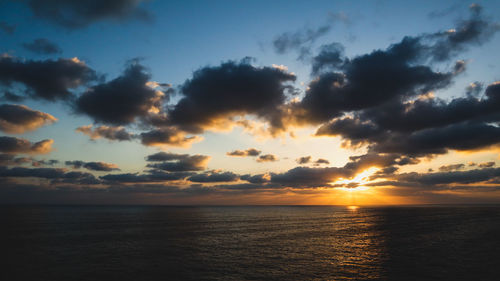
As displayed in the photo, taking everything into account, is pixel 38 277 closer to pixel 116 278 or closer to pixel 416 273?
pixel 116 278

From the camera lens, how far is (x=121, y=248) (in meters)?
56.9

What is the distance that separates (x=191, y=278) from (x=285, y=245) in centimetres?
3121

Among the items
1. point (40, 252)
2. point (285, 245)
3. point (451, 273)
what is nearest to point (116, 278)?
point (40, 252)

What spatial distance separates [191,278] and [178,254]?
16.8 m

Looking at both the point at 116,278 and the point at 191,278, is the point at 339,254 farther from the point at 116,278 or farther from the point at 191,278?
the point at 116,278

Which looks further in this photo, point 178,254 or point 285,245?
point 285,245

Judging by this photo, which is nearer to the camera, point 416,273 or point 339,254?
point 416,273

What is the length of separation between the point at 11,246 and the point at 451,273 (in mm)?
79094

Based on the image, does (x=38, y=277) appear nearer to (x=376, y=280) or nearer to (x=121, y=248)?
(x=121, y=248)

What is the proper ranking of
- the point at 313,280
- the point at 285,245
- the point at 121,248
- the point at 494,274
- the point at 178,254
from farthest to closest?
the point at 285,245 < the point at 121,248 < the point at 178,254 < the point at 494,274 < the point at 313,280

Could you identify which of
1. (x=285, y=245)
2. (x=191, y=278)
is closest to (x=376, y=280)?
(x=191, y=278)

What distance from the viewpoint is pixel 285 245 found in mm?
62531

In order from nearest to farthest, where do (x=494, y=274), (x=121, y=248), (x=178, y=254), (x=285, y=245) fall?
1. (x=494, y=274)
2. (x=178, y=254)
3. (x=121, y=248)
4. (x=285, y=245)

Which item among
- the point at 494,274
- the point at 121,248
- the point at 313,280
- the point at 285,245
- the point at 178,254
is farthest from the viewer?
the point at 285,245
